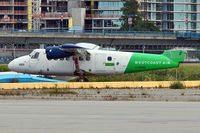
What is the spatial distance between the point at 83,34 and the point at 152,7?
2047 inches

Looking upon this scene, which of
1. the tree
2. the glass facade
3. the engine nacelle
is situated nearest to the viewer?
the engine nacelle

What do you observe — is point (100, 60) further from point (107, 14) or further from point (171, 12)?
point (171, 12)

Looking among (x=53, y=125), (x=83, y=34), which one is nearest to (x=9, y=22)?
(x=83, y=34)

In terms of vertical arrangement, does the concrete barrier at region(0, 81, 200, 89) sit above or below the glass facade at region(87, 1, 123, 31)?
below

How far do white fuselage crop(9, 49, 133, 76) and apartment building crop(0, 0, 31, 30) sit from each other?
332ft

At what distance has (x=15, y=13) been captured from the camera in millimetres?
142000

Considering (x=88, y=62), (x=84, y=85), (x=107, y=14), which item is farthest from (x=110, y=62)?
(x=107, y=14)

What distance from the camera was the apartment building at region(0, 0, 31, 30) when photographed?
14062 cm

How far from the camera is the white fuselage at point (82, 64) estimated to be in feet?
129

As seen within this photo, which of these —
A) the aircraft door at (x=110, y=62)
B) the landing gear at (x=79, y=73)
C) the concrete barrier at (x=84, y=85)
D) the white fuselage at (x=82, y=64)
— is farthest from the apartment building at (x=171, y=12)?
the concrete barrier at (x=84, y=85)

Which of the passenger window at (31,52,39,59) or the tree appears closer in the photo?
the passenger window at (31,52,39,59)

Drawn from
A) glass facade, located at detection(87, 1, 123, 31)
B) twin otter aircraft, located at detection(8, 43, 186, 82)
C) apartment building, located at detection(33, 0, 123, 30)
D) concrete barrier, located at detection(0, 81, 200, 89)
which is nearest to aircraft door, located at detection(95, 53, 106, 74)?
twin otter aircraft, located at detection(8, 43, 186, 82)

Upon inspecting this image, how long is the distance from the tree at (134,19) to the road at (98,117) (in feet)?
329

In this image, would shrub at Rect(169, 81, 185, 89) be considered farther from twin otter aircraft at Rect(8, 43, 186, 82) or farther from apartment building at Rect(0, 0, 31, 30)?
apartment building at Rect(0, 0, 31, 30)
